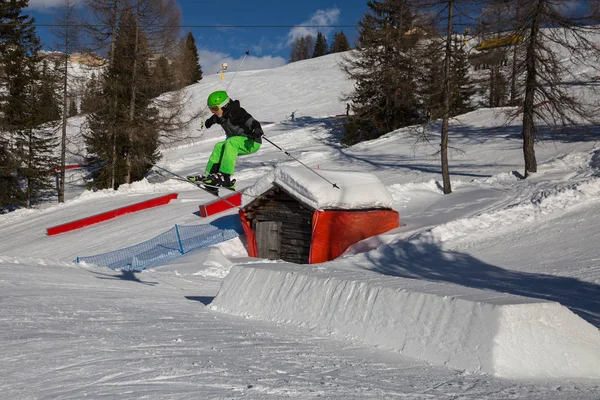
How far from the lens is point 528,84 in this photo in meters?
20.2

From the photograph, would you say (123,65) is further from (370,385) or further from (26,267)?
(370,385)

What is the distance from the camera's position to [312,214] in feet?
56.5

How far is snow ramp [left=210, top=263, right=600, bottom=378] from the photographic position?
4539 millimetres

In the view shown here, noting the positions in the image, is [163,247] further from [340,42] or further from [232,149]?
[340,42]

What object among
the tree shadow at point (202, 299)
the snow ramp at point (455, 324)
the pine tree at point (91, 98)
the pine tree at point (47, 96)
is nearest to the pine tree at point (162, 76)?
the pine tree at point (91, 98)

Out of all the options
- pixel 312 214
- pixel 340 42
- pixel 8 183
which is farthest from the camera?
pixel 340 42

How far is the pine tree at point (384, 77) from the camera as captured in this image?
35.4 m

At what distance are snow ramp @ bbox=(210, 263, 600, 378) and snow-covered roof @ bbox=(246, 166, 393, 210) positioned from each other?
1007 cm

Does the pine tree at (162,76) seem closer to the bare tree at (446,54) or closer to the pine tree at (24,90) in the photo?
the pine tree at (24,90)

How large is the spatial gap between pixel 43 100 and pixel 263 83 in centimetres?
4071

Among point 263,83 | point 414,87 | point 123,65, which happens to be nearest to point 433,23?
point 414,87

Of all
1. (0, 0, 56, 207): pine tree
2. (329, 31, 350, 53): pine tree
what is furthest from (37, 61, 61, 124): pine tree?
(329, 31, 350, 53): pine tree

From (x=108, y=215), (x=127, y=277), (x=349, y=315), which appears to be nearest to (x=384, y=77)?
(x=108, y=215)

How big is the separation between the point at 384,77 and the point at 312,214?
835 inches
